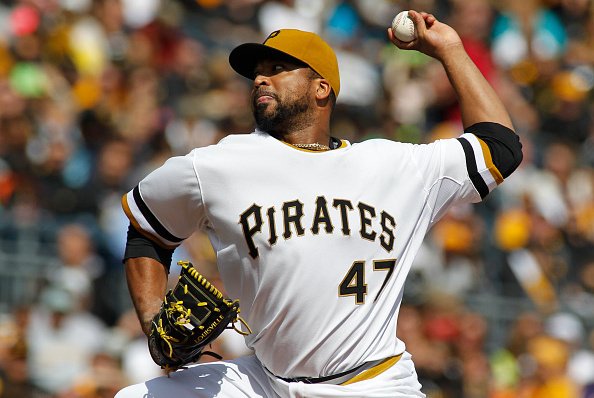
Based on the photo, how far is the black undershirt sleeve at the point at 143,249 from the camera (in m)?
4.64

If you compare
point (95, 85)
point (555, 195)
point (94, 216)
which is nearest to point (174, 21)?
point (95, 85)

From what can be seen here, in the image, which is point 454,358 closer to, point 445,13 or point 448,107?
point 448,107

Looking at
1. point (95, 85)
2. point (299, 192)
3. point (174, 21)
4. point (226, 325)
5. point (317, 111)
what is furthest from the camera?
point (174, 21)

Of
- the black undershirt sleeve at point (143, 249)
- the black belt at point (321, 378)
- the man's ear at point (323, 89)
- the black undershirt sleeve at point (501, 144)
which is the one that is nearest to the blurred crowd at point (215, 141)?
the black undershirt sleeve at point (143, 249)

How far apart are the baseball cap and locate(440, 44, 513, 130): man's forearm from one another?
21.1 inches

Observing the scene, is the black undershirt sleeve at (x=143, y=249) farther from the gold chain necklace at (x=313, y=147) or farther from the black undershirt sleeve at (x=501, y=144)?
the black undershirt sleeve at (x=501, y=144)

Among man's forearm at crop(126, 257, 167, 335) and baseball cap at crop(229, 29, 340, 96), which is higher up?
baseball cap at crop(229, 29, 340, 96)

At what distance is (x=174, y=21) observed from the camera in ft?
37.2

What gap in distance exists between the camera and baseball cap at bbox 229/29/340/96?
474cm

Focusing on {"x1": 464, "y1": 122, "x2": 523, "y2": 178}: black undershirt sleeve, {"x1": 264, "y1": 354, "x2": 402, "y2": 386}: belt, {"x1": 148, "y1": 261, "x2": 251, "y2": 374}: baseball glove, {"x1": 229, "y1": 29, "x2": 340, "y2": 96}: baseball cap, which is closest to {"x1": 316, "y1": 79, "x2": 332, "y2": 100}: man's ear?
{"x1": 229, "y1": 29, "x2": 340, "y2": 96}: baseball cap

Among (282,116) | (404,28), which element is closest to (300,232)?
(282,116)

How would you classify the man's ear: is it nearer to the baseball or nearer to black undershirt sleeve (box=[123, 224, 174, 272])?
the baseball

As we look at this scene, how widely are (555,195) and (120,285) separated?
201 inches

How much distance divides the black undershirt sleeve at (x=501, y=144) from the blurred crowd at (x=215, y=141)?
167 inches
